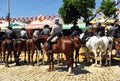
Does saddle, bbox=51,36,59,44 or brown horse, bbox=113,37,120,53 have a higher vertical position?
saddle, bbox=51,36,59,44

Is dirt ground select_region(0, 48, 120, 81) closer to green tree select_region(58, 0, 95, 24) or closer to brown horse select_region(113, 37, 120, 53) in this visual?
brown horse select_region(113, 37, 120, 53)

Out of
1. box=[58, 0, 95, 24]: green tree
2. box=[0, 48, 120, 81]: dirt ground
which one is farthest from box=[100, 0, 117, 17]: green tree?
box=[0, 48, 120, 81]: dirt ground

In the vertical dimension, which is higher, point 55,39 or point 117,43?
point 55,39

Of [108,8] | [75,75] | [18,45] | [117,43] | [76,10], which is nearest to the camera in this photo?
[75,75]

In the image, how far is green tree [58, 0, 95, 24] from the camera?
126 feet

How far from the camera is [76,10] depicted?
38812 millimetres

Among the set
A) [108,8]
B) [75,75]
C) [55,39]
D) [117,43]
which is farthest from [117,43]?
[108,8]

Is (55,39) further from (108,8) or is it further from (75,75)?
(108,8)

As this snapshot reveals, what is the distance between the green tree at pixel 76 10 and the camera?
38281 millimetres

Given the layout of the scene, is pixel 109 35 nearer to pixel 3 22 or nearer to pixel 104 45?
pixel 104 45

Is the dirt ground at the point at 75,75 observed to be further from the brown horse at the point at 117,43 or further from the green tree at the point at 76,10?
the green tree at the point at 76,10

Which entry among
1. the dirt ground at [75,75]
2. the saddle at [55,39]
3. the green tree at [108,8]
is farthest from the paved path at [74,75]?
the green tree at [108,8]

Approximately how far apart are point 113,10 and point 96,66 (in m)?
24.7

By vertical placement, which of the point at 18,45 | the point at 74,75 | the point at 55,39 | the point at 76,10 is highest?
the point at 76,10
